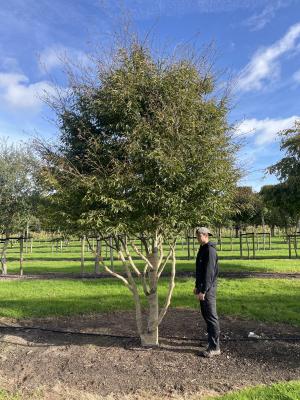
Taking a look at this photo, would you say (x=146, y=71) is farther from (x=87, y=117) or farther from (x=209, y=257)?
(x=209, y=257)

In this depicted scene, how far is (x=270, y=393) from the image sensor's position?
16.6 ft

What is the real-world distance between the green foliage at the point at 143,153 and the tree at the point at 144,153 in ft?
0.05

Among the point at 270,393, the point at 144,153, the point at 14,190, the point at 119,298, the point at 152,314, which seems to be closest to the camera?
the point at 270,393

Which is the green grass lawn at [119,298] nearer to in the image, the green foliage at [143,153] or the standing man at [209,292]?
the standing man at [209,292]

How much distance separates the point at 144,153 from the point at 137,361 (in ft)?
10.1

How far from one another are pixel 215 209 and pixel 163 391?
112 inches

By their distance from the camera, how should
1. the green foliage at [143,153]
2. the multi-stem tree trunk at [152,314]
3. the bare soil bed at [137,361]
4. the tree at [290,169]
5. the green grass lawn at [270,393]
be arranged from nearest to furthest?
the green grass lawn at [270,393], the bare soil bed at [137,361], the green foliage at [143,153], the multi-stem tree trunk at [152,314], the tree at [290,169]

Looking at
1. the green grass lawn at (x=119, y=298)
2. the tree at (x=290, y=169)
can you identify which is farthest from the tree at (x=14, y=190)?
the tree at (x=290, y=169)

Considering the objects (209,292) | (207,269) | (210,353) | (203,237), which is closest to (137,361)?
(210,353)

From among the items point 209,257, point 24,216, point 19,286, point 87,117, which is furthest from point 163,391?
point 24,216

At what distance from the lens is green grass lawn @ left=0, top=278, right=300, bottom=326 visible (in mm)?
9820

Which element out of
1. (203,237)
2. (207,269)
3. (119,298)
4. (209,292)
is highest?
(203,237)

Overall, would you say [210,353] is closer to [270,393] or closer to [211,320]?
[211,320]

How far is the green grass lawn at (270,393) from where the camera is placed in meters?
4.94
